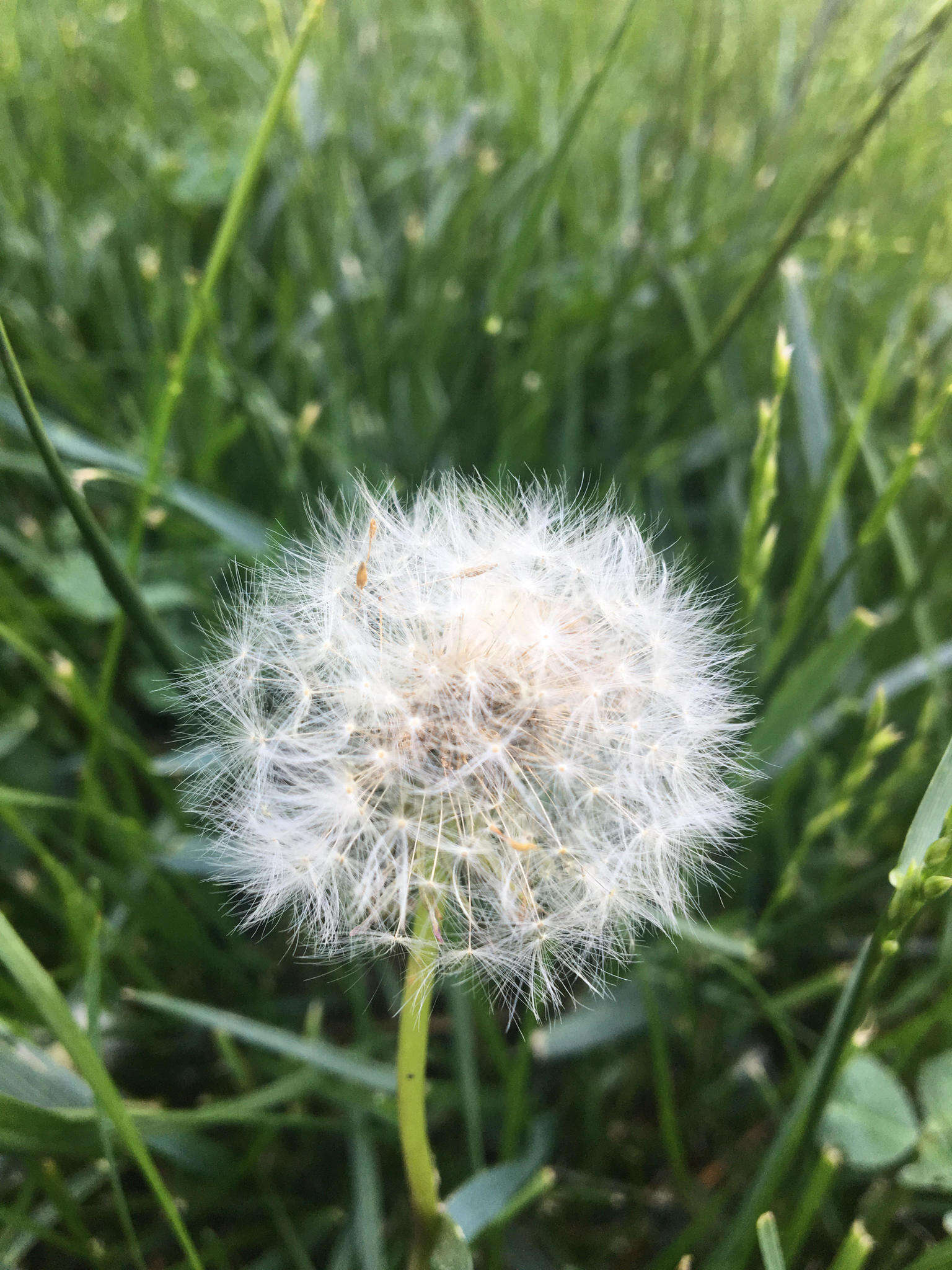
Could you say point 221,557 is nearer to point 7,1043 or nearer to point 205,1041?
point 205,1041

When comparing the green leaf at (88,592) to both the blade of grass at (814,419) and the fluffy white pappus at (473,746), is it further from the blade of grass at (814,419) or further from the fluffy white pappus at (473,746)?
the blade of grass at (814,419)

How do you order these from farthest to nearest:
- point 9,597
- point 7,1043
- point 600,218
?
point 600,218 < point 9,597 < point 7,1043

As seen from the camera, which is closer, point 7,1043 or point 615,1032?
point 7,1043

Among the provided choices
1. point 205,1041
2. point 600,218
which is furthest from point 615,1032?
point 600,218

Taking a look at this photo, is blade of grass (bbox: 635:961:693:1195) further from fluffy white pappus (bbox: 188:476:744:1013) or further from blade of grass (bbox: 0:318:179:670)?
blade of grass (bbox: 0:318:179:670)

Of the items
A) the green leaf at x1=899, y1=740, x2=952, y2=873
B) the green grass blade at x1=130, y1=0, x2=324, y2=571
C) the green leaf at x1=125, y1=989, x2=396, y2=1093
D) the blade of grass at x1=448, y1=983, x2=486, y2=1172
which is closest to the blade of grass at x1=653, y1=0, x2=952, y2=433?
the green grass blade at x1=130, y1=0, x2=324, y2=571

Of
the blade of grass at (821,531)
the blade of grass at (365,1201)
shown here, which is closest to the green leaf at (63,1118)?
the blade of grass at (365,1201)
